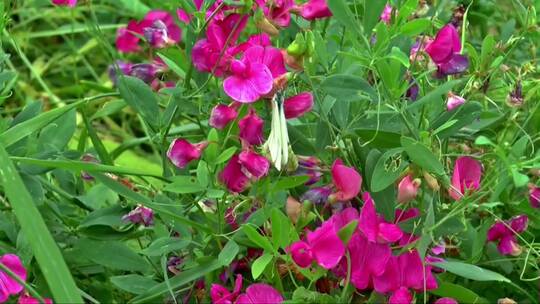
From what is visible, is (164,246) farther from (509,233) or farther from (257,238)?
(509,233)

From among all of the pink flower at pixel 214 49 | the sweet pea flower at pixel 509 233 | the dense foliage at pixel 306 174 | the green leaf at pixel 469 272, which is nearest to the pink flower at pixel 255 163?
the dense foliage at pixel 306 174

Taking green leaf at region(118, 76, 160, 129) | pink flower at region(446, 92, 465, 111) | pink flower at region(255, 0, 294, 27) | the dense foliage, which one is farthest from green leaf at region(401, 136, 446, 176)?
green leaf at region(118, 76, 160, 129)

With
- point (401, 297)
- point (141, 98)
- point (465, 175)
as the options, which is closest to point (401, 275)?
point (401, 297)

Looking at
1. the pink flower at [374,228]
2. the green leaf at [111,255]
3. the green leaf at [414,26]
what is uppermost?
the green leaf at [414,26]

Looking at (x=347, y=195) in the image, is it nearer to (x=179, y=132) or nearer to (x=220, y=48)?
(x=220, y=48)

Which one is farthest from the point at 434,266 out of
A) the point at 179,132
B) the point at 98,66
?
the point at 98,66

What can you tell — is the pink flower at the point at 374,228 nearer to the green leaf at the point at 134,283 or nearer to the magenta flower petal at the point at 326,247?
the magenta flower petal at the point at 326,247
